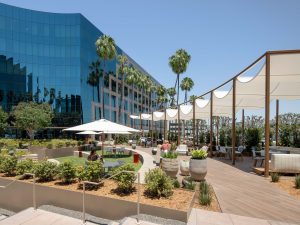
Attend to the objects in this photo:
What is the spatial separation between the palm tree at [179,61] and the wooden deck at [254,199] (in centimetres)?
3213

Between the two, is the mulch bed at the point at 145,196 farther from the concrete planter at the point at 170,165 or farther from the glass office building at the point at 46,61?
the glass office building at the point at 46,61

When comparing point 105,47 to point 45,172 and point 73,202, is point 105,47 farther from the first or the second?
point 73,202

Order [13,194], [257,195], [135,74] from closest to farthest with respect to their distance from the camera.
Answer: [257,195] < [13,194] < [135,74]

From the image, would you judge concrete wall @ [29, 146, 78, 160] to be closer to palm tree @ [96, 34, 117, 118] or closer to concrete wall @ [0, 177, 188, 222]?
concrete wall @ [0, 177, 188, 222]

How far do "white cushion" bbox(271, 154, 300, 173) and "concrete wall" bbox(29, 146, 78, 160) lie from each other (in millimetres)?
15310

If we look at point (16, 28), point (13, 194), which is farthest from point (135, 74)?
point (13, 194)

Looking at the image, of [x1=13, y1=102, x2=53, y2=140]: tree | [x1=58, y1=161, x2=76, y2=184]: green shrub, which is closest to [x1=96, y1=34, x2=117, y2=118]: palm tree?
[x1=13, y1=102, x2=53, y2=140]: tree

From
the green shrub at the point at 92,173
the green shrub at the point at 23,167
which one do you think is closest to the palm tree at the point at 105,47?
the green shrub at the point at 23,167

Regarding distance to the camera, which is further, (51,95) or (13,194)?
(51,95)

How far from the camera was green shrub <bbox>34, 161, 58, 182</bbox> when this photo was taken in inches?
336

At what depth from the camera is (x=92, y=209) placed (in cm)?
681

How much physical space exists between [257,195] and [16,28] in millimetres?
46308

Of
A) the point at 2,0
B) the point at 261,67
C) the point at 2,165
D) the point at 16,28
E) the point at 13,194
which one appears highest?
the point at 2,0

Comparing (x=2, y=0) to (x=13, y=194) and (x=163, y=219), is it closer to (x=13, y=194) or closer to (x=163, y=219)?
(x=13, y=194)
